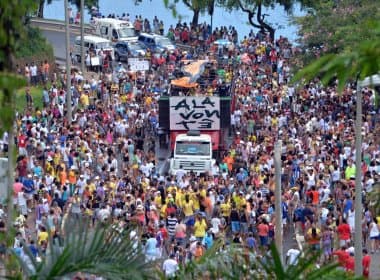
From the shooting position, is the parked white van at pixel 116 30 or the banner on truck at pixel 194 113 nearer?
the banner on truck at pixel 194 113

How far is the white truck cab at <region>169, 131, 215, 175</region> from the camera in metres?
32.8

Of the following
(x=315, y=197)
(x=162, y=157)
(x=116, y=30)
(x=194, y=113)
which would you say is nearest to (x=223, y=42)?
(x=116, y=30)

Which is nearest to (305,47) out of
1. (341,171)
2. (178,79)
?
(178,79)

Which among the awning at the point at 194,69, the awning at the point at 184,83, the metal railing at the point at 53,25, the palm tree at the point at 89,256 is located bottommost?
the palm tree at the point at 89,256

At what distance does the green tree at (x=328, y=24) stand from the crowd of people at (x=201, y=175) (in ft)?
5.50

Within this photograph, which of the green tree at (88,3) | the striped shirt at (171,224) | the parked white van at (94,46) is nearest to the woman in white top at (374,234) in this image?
the striped shirt at (171,224)

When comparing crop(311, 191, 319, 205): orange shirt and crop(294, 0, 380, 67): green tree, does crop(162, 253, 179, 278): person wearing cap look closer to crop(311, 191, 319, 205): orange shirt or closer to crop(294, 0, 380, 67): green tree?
crop(311, 191, 319, 205): orange shirt

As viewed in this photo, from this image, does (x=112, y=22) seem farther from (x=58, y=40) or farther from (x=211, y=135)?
(x=211, y=135)

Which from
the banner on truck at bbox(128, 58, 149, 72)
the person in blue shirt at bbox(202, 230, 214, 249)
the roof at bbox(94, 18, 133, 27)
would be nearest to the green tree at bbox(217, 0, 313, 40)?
the roof at bbox(94, 18, 133, 27)

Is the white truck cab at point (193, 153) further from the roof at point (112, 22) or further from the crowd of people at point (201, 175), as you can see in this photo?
the roof at point (112, 22)

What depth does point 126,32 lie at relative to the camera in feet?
176

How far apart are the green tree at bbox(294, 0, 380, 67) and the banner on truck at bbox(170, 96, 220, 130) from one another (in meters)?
6.34

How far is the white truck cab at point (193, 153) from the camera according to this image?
32.8 meters

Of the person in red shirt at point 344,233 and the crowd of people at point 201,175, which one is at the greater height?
the crowd of people at point 201,175
